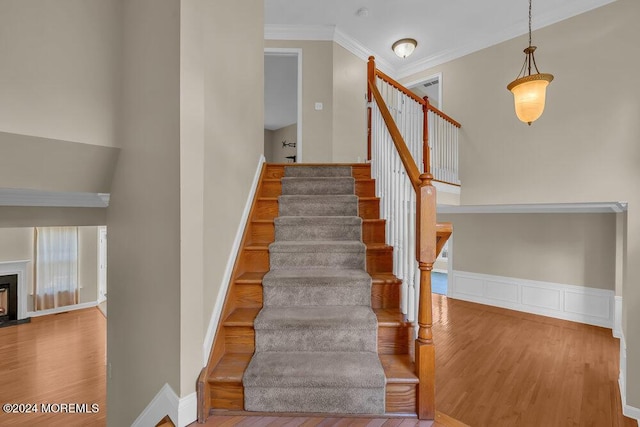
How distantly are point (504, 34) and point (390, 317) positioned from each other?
15.1 feet

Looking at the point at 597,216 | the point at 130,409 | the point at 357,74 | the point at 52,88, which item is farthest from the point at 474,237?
the point at 52,88

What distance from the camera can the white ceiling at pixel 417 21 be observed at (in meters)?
3.56

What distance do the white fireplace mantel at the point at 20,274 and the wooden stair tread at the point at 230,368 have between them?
23.0 feet

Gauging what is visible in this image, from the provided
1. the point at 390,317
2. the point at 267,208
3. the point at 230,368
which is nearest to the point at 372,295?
the point at 390,317

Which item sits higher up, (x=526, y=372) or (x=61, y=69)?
(x=61, y=69)

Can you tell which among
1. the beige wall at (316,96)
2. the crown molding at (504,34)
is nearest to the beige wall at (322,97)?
the beige wall at (316,96)

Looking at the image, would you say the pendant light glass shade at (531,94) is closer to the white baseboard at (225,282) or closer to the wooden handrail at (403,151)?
the wooden handrail at (403,151)

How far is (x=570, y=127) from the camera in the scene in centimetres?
338

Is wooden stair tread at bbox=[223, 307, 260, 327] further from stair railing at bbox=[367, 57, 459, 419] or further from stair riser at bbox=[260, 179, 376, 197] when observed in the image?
stair riser at bbox=[260, 179, 376, 197]

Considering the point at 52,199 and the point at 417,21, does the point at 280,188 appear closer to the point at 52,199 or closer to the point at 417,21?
the point at 52,199

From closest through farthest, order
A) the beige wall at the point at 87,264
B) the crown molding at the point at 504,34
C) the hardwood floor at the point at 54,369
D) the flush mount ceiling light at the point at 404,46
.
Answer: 1. the hardwood floor at the point at 54,369
2. the crown molding at the point at 504,34
3. the flush mount ceiling light at the point at 404,46
4. the beige wall at the point at 87,264

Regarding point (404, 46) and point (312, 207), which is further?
point (404, 46)

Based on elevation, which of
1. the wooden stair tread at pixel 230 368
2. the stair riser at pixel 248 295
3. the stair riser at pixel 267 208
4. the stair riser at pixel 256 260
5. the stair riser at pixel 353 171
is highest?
the stair riser at pixel 353 171

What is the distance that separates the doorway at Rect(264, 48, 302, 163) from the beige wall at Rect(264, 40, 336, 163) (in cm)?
8
